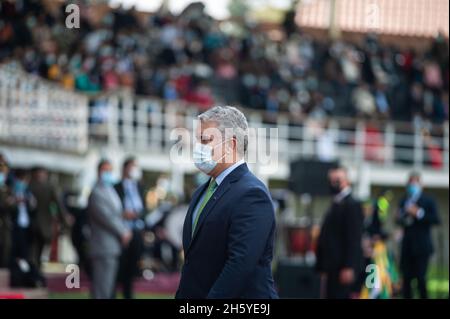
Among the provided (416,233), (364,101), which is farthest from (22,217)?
(364,101)

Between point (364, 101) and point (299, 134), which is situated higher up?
point (364, 101)

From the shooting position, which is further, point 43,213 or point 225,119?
point 43,213

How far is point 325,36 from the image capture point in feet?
136

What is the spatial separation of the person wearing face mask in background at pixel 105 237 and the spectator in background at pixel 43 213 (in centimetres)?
390

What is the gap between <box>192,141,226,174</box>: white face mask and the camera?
23.1ft

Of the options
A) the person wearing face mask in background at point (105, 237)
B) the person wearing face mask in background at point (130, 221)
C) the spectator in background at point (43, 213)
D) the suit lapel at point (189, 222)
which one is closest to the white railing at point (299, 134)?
the spectator in background at point (43, 213)

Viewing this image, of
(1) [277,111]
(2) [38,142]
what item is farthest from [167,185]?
(1) [277,111]

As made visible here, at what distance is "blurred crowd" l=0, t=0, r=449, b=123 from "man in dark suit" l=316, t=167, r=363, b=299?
13.1 m

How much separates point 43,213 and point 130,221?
2898mm

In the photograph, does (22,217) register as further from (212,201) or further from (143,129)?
(212,201)

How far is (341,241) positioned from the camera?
48.2ft

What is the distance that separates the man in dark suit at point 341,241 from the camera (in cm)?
1452

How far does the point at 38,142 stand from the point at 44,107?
2.30ft

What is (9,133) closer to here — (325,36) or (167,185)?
(167,185)
